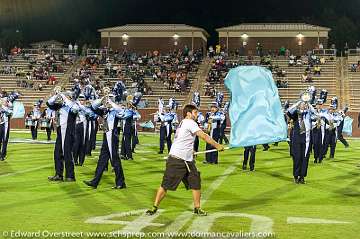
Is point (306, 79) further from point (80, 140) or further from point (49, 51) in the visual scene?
point (80, 140)

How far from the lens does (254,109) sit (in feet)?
34.1

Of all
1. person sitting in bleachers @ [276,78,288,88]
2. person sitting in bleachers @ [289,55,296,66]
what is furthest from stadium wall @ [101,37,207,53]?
person sitting in bleachers @ [276,78,288,88]

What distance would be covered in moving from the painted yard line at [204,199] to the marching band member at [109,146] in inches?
67.4

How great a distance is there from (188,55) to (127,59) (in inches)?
191

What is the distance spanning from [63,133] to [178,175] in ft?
14.9

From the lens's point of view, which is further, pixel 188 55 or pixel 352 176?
pixel 188 55

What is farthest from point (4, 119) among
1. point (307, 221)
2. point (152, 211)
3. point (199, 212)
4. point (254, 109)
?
point (307, 221)

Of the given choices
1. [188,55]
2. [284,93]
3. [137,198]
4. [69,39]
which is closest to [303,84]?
[284,93]

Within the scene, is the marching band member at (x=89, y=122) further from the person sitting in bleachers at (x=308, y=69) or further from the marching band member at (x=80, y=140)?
the person sitting in bleachers at (x=308, y=69)

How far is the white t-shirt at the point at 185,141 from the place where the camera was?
368 inches

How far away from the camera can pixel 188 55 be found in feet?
167

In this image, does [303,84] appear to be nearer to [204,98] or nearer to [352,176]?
[204,98]

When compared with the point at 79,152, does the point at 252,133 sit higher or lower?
higher

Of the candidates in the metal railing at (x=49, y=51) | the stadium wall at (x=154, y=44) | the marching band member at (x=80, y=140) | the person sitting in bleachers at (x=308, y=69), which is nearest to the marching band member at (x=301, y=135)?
the marching band member at (x=80, y=140)
